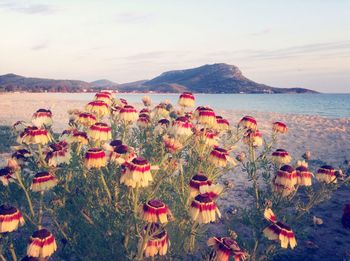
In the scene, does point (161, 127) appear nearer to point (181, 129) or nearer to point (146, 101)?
point (181, 129)

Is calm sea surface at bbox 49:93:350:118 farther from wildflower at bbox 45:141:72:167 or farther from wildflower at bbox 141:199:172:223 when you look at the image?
wildflower at bbox 141:199:172:223

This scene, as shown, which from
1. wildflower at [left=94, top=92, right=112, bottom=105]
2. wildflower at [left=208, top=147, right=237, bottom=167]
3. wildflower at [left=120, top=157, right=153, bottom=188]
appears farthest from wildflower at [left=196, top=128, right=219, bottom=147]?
wildflower at [left=120, top=157, right=153, bottom=188]

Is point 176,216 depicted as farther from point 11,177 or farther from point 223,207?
point 223,207

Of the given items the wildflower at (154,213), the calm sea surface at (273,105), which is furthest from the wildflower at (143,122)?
the calm sea surface at (273,105)

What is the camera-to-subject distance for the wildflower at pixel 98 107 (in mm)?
4922

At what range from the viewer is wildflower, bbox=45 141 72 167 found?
4289mm

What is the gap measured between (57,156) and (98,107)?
1024 millimetres

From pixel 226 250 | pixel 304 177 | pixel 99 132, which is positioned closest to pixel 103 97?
pixel 99 132

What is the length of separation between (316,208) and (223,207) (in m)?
2.53

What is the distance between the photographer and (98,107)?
4.97 meters

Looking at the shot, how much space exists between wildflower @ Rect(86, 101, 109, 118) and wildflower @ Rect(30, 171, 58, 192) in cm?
121

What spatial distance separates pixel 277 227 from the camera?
398cm

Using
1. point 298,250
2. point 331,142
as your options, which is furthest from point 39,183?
point 331,142

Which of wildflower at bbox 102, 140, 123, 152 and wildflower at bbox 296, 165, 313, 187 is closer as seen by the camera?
wildflower at bbox 102, 140, 123, 152
